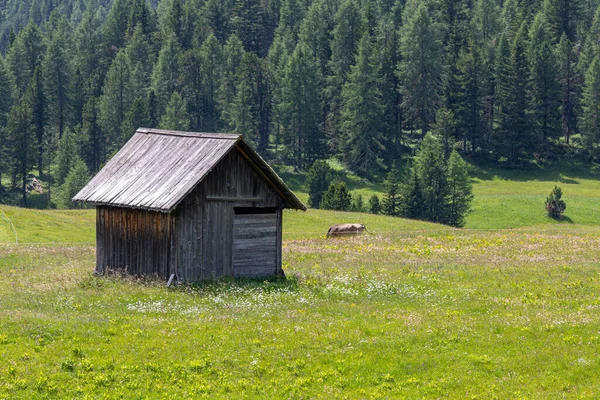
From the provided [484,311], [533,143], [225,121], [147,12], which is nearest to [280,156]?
[225,121]

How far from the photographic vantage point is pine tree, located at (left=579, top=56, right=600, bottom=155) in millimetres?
118750

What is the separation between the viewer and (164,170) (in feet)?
112

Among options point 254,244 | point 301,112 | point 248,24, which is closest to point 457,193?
point 301,112

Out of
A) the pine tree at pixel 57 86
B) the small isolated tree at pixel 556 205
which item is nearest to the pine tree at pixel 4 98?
the pine tree at pixel 57 86

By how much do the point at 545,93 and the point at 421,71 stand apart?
18.5 metres

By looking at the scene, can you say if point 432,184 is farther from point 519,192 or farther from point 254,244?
point 254,244

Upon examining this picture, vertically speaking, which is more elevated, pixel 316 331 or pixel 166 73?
pixel 166 73

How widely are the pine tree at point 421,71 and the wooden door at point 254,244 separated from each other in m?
93.5

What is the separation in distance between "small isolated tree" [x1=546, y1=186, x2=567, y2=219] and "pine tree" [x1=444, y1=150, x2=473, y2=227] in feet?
27.7

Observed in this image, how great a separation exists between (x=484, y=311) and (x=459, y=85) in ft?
334

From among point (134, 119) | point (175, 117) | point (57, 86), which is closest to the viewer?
point (134, 119)

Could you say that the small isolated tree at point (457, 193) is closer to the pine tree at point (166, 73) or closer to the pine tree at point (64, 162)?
the pine tree at point (64, 162)

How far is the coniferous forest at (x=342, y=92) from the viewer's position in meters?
121

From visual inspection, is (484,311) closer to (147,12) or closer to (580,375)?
(580,375)
